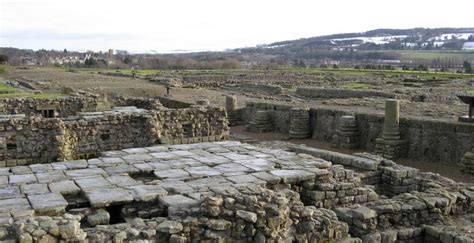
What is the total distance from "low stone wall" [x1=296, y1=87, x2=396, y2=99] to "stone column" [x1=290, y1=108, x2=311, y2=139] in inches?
429

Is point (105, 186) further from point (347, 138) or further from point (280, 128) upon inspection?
point (280, 128)

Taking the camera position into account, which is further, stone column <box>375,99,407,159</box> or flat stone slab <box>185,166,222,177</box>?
stone column <box>375,99,407,159</box>

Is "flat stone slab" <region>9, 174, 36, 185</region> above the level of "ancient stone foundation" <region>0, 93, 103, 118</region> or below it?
below

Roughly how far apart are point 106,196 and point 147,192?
23.5 inches

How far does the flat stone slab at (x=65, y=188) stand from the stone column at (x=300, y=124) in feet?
46.1

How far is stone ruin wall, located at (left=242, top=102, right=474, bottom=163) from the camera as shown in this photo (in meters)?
16.1

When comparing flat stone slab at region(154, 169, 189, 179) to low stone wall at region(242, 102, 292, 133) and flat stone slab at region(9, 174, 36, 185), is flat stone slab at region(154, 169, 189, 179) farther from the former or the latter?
low stone wall at region(242, 102, 292, 133)

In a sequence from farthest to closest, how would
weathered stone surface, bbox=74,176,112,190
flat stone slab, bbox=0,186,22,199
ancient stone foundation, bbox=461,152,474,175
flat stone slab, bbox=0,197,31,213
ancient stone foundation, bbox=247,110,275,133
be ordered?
ancient stone foundation, bbox=247,110,275,133, ancient stone foundation, bbox=461,152,474,175, weathered stone surface, bbox=74,176,112,190, flat stone slab, bbox=0,186,22,199, flat stone slab, bbox=0,197,31,213

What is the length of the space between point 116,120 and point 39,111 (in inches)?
173

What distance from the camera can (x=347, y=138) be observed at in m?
19.0

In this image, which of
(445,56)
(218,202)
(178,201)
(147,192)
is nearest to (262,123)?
(147,192)

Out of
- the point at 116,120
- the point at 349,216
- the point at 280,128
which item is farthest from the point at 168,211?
the point at 280,128

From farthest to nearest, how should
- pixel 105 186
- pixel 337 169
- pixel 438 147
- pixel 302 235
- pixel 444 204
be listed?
pixel 438 147
pixel 337 169
pixel 444 204
pixel 105 186
pixel 302 235

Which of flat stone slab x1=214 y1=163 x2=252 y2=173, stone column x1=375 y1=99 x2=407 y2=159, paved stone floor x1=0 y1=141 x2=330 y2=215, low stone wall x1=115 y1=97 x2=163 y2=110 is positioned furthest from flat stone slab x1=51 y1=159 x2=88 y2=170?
stone column x1=375 y1=99 x2=407 y2=159
